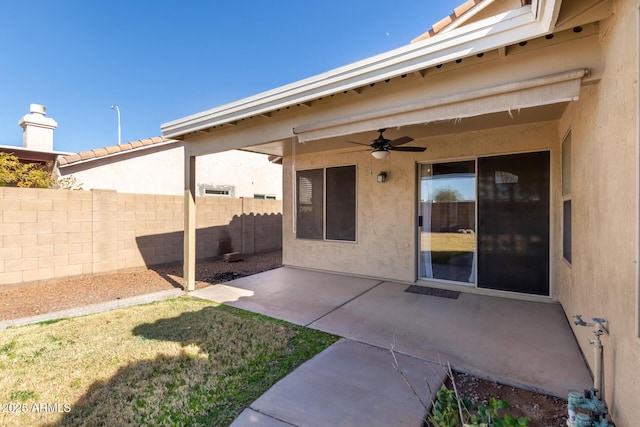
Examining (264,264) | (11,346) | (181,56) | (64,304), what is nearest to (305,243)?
(264,264)

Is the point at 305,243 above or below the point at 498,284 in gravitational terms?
above

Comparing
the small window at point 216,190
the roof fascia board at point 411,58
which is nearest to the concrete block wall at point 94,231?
the small window at point 216,190

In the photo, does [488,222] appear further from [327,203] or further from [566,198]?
[327,203]

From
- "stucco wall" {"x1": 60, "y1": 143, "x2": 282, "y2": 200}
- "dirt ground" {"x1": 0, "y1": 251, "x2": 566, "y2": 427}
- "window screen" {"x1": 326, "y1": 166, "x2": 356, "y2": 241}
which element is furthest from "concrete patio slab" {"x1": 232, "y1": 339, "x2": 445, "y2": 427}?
"stucco wall" {"x1": 60, "y1": 143, "x2": 282, "y2": 200}

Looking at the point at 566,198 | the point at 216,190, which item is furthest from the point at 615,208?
the point at 216,190

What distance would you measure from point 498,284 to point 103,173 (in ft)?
39.6

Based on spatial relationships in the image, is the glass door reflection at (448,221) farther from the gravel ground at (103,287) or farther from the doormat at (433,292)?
the gravel ground at (103,287)

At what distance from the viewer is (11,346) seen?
11.7 ft

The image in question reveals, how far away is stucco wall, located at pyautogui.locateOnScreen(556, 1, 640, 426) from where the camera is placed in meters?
1.79

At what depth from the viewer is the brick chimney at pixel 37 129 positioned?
35.3ft

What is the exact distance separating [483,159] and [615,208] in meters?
3.79

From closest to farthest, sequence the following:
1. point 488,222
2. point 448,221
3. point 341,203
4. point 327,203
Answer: point 488,222, point 448,221, point 341,203, point 327,203

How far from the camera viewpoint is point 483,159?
5.63 meters

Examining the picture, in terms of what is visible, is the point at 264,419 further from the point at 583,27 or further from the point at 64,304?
the point at 64,304
